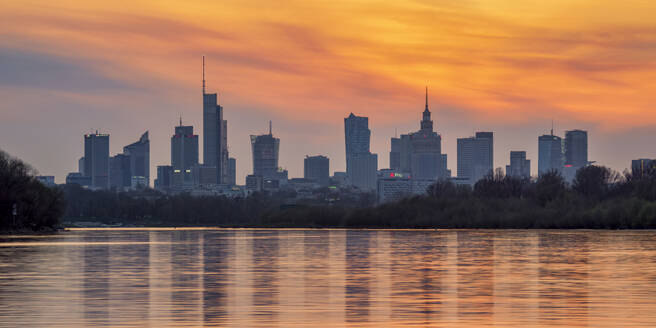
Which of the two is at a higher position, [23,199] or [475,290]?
[23,199]

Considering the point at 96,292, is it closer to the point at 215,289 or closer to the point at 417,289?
the point at 215,289

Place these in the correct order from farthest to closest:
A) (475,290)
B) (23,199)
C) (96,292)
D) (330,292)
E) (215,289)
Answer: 1. (23,199)
2. (215,289)
3. (475,290)
4. (96,292)
5. (330,292)

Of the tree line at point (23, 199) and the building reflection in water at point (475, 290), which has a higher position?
the tree line at point (23, 199)

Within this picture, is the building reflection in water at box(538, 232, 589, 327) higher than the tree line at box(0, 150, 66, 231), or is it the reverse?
the tree line at box(0, 150, 66, 231)

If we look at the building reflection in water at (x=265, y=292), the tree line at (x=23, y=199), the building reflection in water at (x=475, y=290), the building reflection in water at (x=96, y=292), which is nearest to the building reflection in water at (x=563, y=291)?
the building reflection in water at (x=475, y=290)

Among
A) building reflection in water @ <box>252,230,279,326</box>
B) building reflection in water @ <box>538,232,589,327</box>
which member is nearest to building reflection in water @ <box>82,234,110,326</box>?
building reflection in water @ <box>252,230,279,326</box>

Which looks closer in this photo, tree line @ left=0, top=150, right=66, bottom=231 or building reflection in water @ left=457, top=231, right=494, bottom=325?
building reflection in water @ left=457, top=231, right=494, bottom=325

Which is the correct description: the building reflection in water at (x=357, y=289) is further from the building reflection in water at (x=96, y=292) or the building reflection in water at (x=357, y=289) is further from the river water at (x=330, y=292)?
the building reflection in water at (x=96, y=292)

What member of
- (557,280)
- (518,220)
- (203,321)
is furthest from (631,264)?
(518,220)

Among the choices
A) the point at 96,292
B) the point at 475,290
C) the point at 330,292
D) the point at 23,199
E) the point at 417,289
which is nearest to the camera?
the point at 330,292

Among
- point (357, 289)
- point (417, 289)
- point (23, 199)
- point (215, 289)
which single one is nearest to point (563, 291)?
point (417, 289)

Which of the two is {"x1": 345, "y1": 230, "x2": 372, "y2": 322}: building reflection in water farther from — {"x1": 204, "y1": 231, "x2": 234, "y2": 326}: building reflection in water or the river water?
{"x1": 204, "y1": 231, "x2": 234, "y2": 326}: building reflection in water

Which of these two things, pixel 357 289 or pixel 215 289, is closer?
pixel 357 289

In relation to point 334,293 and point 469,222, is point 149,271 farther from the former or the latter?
point 469,222
